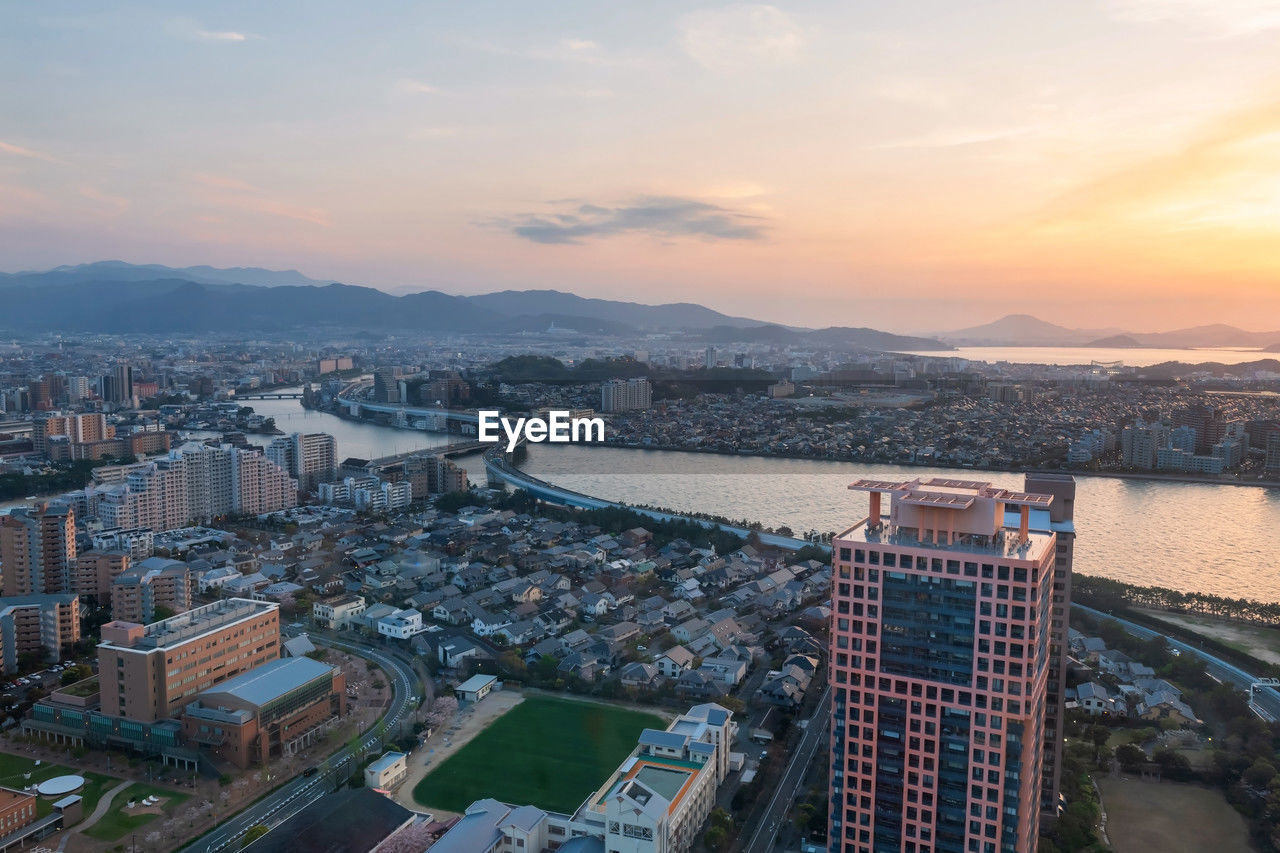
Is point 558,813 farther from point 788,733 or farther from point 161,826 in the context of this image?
point 161,826

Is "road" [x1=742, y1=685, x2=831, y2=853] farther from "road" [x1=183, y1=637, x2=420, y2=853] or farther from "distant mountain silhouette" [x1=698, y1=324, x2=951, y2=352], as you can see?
"distant mountain silhouette" [x1=698, y1=324, x2=951, y2=352]

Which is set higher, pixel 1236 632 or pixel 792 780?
pixel 1236 632

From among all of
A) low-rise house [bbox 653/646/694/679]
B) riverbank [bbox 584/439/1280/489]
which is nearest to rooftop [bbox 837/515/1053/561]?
low-rise house [bbox 653/646/694/679]

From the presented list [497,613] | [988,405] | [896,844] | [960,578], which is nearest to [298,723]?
[497,613]

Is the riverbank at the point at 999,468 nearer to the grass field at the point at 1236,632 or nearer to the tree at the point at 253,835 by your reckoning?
the grass field at the point at 1236,632

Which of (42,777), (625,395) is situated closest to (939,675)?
(42,777)

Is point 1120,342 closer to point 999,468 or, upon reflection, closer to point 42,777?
point 999,468
